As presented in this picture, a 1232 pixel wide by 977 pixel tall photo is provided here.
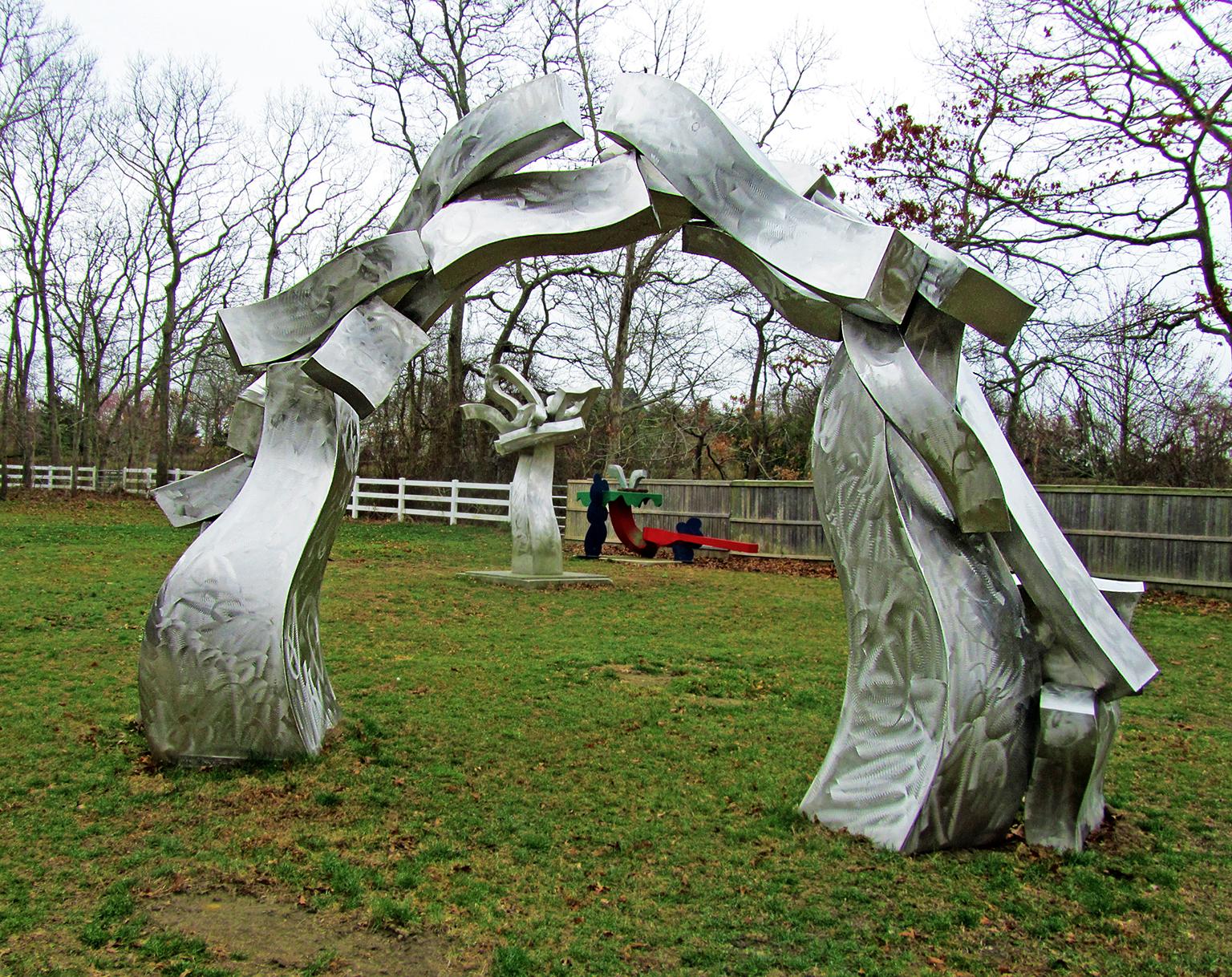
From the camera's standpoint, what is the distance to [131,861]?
3.98 m

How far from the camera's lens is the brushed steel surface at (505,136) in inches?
196

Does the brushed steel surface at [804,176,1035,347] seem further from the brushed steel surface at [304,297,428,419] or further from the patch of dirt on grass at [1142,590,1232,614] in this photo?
the patch of dirt on grass at [1142,590,1232,614]

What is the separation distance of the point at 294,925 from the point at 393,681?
13.1 feet

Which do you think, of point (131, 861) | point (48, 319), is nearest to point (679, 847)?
point (131, 861)

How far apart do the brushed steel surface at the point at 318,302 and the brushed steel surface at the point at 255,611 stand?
14 cm

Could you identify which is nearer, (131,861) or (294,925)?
(294,925)

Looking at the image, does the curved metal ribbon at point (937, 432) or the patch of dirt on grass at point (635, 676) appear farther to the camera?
the patch of dirt on grass at point (635, 676)

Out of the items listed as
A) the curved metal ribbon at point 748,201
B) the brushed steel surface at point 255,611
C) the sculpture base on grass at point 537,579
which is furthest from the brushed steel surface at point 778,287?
the sculpture base on grass at point 537,579

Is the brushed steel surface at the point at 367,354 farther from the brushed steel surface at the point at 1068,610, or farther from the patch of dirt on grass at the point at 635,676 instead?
the patch of dirt on grass at the point at 635,676

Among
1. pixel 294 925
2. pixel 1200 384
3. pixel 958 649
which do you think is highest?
pixel 1200 384

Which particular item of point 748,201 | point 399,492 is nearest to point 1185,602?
point 748,201

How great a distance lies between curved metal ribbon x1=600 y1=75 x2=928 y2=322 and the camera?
425 centimetres

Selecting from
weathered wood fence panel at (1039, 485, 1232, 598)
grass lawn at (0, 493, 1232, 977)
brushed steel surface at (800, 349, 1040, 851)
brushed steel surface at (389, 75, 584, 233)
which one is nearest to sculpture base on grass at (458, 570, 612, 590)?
grass lawn at (0, 493, 1232, 977)

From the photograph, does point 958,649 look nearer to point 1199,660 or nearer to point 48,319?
point 1199,660
